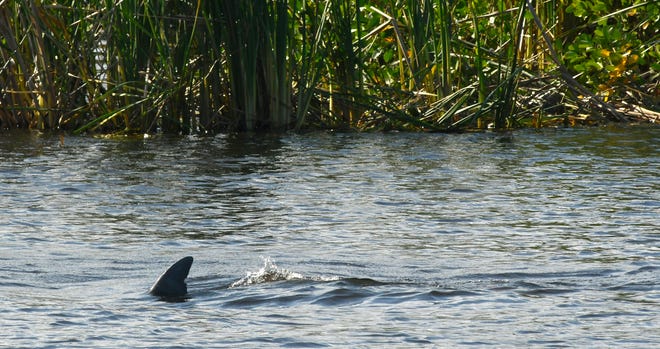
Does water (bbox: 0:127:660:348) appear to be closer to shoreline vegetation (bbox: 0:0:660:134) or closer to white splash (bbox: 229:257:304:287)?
white splash (bbox: 229:257:304:287)

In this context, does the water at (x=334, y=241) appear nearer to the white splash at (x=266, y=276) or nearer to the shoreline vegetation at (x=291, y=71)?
the white splash at (x=266, y=276)

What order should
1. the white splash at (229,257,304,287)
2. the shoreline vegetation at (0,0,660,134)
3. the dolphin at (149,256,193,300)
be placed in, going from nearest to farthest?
the dolphin at (149,256,193,300) → the white splash at (229,257,304,287) → the shoreline vegetation at (0,0,660,134)

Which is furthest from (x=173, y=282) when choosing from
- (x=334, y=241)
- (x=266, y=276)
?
(x=334, y=241)

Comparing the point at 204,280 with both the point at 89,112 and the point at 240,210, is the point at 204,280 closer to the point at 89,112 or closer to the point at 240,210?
the point at 240,210

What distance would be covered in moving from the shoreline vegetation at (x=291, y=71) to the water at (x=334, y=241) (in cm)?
47

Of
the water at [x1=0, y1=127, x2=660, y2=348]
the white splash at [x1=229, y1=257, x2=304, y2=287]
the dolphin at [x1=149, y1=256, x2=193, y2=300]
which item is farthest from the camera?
the white splash at [x1=229, y1=257, x2=304, y2=287]

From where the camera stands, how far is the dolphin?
479 centimetres

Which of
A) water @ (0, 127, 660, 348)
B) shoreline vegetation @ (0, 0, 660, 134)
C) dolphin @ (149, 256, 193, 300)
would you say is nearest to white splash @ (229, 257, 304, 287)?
water @ (0, 127, 660, 348)

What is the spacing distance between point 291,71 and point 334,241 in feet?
14.9

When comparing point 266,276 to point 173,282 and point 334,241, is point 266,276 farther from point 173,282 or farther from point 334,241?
point 334,241

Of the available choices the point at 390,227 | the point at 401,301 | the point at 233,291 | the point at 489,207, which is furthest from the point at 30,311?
the point at 489,207

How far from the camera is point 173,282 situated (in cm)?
480

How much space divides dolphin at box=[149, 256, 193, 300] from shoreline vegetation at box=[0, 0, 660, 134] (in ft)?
15.1

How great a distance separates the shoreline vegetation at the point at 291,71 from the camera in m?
9.99
